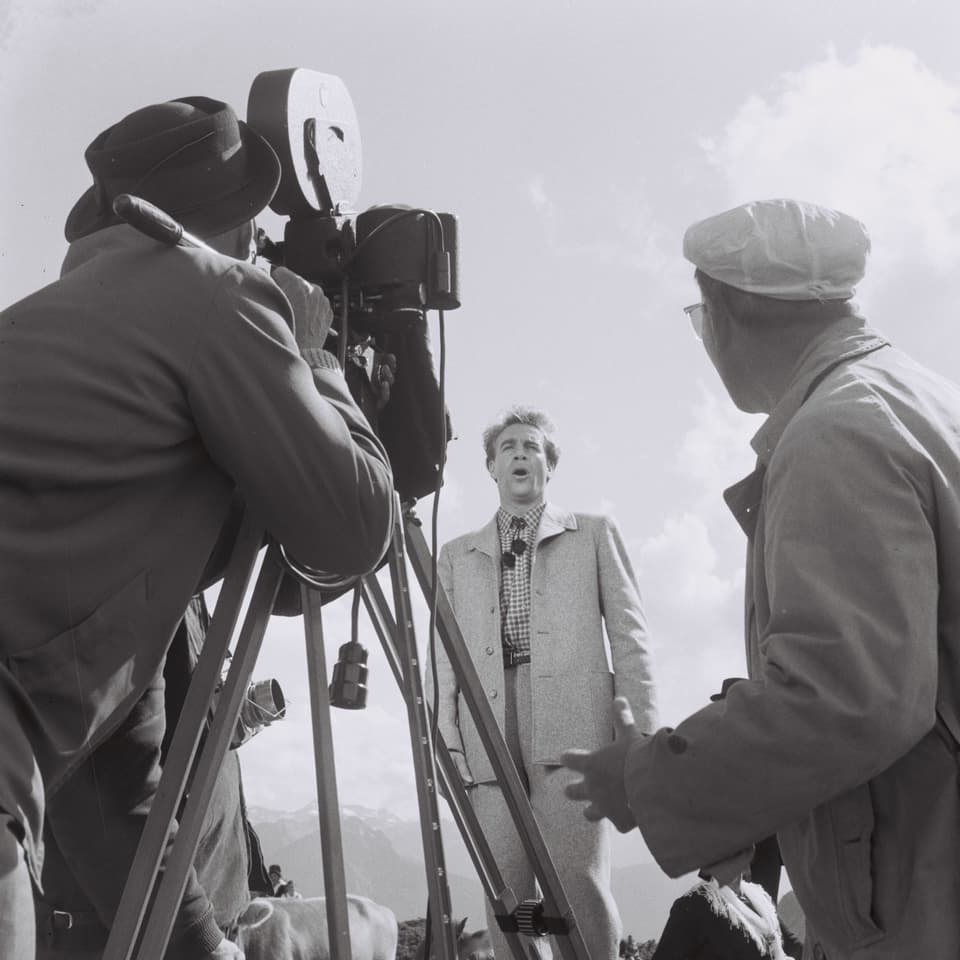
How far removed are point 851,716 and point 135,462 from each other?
0.95 m

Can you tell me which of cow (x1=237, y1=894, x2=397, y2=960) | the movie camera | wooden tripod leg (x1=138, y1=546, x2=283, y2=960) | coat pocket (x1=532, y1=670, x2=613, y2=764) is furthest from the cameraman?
coat pocket (x1=532, y1=670, x2=613, y2=764)

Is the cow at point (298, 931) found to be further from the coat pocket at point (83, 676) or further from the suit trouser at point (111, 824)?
the coat pocket at point (83, 676)

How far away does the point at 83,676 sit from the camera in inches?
58.1

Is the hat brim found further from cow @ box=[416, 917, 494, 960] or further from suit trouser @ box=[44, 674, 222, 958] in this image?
cow @ box=[416, 917, 494, 960]

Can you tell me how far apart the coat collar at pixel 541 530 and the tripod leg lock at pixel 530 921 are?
2.09 m

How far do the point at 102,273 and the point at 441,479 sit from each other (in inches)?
32.7

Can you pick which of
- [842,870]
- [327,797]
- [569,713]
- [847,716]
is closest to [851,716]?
[847,716]

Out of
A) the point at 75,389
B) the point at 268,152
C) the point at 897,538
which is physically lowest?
the point at 897,538

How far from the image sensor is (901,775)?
1.42 metres

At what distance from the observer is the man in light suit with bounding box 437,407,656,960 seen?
356 centimetres

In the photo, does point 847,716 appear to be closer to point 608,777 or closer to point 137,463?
point 608,777

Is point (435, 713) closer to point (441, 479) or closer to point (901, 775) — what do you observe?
point (441, 479)

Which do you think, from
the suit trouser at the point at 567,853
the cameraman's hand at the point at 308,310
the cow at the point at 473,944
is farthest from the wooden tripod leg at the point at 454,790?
the cow at the point at 473,944

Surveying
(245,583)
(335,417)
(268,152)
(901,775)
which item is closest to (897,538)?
(901,775)
